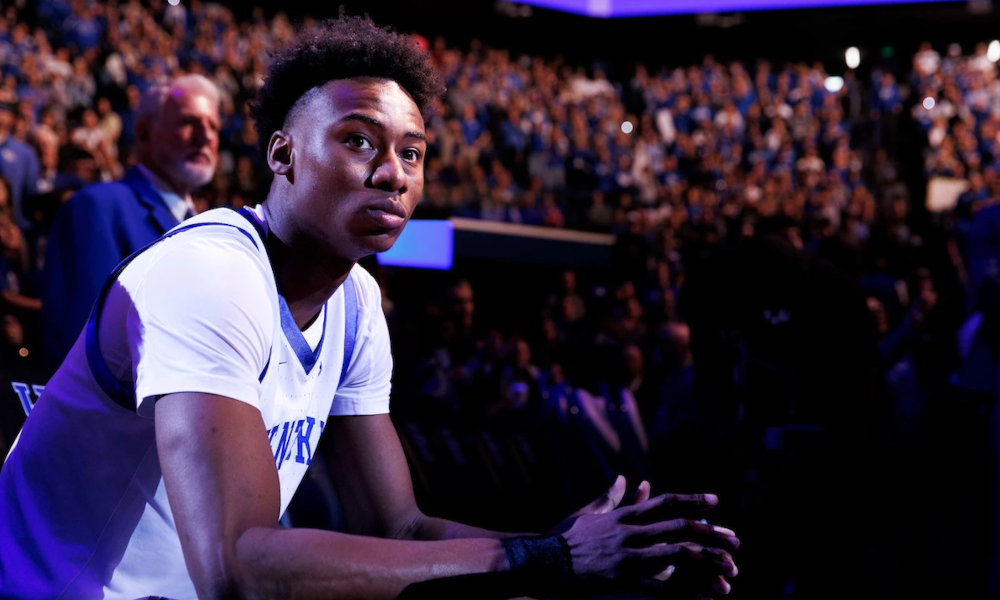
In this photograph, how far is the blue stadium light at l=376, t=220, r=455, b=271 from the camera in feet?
17.0

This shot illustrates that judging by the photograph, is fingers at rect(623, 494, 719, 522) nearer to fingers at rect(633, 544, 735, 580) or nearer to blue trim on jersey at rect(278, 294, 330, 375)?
fingers at rect(633, 544, 735, 580)

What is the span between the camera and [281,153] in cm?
195

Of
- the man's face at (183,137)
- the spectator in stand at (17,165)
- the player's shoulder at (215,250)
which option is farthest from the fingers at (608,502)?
the spectator in stand at (17,165)

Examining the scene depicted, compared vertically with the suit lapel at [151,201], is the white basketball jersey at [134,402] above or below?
below

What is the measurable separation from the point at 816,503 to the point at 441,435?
82.9 inches

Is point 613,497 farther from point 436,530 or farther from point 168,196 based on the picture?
point 168,196

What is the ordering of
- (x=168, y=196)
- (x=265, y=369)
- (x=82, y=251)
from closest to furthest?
1. (x=265, y=369)
2. (x=82, y=251)
3. (x=168, y=196)

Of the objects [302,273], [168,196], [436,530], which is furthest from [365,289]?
[168,196]

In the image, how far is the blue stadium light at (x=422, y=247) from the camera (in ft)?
17.0

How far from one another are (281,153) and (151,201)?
6.41ft

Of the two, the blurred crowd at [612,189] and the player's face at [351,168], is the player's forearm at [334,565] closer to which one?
the player's face at [351,168]

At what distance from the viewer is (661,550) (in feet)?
4.86

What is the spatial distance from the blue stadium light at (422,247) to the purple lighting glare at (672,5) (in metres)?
17.5

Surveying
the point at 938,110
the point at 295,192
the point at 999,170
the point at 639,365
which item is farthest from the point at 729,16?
the point at 295,192
